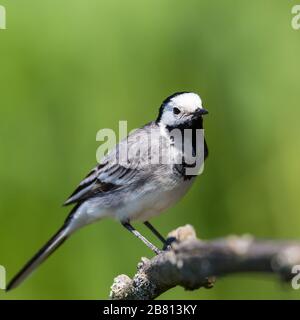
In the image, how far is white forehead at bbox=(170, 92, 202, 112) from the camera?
1.98m

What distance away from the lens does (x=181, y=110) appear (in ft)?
6.57

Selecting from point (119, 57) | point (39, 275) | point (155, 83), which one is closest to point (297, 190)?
point (155, 83)

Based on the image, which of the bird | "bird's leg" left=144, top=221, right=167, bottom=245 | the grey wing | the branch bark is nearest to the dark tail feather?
the bird

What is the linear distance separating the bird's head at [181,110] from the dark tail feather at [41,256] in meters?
0.43

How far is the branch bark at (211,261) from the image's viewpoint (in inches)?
34.6

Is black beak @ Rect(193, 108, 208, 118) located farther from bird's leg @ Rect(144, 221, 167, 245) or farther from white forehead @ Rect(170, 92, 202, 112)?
bird's leg @ Rect(144, 221, 167, 245)

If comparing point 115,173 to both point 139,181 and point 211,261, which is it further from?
point 211,261

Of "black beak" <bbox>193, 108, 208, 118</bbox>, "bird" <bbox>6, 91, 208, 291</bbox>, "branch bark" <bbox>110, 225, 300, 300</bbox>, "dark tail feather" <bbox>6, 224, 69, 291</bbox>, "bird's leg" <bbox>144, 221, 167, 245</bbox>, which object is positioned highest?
"black beak" <bbox>193, 108, 208, 118</bbox>

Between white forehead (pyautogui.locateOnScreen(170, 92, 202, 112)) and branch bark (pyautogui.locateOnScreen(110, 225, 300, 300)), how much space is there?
1.80 ft

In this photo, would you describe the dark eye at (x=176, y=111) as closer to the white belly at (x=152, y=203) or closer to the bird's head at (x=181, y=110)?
the bird's head at (x=181, y=110)

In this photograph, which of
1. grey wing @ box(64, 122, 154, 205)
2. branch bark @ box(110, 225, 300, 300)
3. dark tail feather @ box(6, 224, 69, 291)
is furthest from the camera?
grey wing @ box(64, 122, 154, 205)

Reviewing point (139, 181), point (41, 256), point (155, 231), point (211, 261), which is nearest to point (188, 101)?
point (139, 181)

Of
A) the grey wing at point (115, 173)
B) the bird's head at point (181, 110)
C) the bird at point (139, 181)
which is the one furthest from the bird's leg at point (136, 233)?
the bird's head at point (181, 110)

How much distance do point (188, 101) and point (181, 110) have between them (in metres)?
0.03
